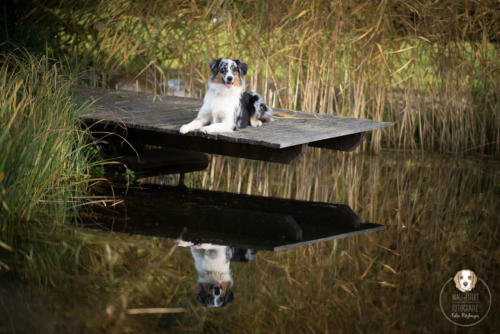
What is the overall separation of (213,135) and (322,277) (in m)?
2.24

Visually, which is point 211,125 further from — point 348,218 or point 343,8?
point 343,8

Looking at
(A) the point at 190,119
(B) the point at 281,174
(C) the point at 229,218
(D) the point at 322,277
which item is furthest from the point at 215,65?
(D) the point at 322,277

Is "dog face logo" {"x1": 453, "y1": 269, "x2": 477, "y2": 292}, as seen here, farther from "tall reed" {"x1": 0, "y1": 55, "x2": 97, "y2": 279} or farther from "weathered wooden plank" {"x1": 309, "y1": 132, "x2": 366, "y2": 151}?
"weathered wooden plank" {"x1": 309, "y1": 132, "x2": 366, "y2": 151}

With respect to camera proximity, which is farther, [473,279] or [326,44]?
[326,44]

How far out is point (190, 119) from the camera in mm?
6668

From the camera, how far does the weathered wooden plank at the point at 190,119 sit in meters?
5.98

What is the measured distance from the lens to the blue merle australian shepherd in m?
5.76

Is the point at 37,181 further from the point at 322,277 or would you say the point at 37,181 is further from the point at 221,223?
the point at 322,277

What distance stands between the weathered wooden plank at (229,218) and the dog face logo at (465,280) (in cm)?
94

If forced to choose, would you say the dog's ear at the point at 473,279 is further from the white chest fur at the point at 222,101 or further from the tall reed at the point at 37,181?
the white chest fur at the point at 222,101

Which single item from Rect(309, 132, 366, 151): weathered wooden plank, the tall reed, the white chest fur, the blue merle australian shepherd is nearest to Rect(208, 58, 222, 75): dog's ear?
the blue merle australian shepherd

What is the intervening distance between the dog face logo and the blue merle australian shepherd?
2402 mm

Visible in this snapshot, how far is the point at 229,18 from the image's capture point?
7.41 m

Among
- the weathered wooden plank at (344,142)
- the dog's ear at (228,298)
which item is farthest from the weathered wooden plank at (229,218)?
the weathered wooden plank at (344,142)
